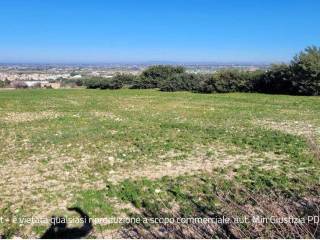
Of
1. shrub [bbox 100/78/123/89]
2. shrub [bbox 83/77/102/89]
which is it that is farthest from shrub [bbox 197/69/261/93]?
shrub [bbox 83/77/102/89]

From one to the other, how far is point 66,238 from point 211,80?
96.9 feet

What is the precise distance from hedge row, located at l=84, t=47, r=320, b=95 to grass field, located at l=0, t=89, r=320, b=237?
48.8 ft

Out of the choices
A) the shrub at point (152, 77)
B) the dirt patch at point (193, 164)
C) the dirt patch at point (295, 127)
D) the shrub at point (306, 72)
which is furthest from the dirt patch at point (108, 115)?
the shrub at point (152, 77)

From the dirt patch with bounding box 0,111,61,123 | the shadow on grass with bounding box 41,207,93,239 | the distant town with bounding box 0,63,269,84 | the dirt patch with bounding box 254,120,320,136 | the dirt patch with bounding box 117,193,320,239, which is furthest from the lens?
the distant town with bounding box 0,63,269,84

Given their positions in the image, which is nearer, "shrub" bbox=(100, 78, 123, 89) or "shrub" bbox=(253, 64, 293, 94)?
"shrub" bbox=(253, 64, 293, 94)

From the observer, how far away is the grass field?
5.13m

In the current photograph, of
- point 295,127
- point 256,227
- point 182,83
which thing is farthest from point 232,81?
point 256,227

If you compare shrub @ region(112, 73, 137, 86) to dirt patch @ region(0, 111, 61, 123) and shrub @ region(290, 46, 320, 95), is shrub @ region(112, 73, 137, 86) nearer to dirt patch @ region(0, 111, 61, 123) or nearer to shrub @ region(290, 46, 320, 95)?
shrub @ region(290, 46, 320, 95)

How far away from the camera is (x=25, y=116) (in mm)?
16984

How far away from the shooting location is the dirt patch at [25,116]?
1560 centimetres

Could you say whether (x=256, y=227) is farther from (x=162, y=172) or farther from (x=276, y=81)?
(x=276, y=81)

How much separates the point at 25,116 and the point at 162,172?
1098 cm

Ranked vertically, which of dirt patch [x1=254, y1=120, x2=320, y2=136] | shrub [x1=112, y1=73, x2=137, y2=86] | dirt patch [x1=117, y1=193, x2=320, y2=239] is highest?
dirt patch [x1=117, y1=193, x2=320, y2=239]

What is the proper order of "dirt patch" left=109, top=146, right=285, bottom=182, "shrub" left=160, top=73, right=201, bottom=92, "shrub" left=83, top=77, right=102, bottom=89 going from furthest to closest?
"shrub" left=83, top=77, right=102, bottom=89 → "shrub" left=160, top=73, right=201, bottom=92 → "dirt patch" left=109, top=146, right=285, bottom=182
